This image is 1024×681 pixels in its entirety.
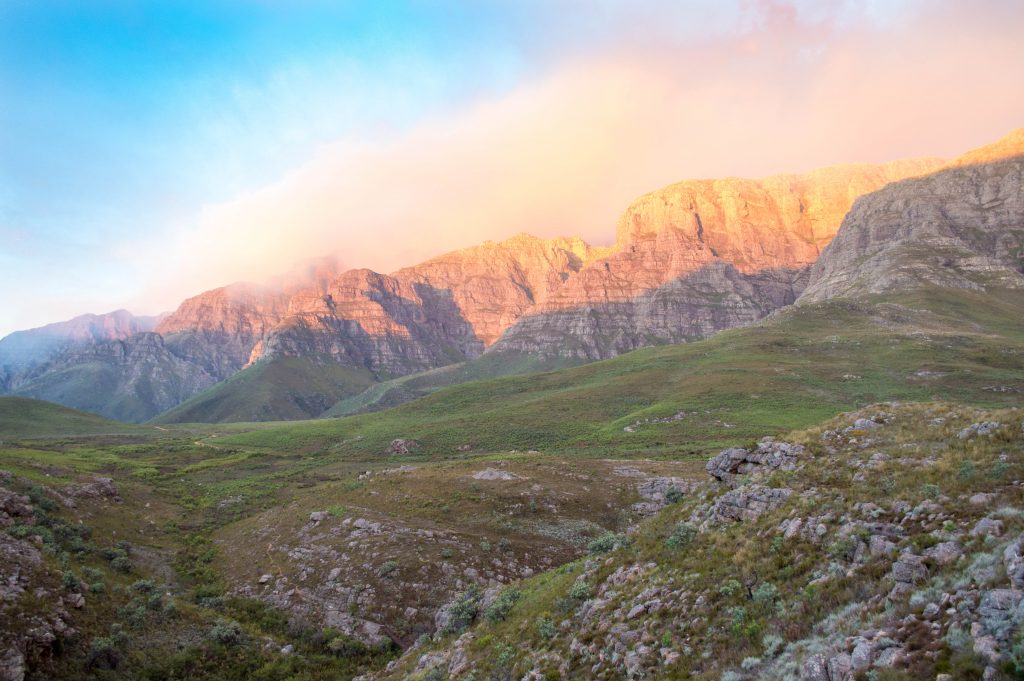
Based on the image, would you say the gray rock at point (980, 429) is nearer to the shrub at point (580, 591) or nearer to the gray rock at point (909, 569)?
the gray rock at point (909, 569)

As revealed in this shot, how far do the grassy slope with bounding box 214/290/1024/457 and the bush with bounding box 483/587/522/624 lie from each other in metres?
48.0

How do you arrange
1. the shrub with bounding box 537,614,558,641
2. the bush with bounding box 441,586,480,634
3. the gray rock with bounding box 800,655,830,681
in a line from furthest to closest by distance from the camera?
the bush with bounding box 441,586,480,634, the shrub with bounding box 537,614,558,641, the gray rock with bounding box 800,655,830,681

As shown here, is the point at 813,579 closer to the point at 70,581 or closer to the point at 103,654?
the point at 103,654

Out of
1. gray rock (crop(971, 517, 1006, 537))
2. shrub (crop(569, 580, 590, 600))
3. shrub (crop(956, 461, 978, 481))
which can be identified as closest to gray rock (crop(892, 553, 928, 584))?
gray rock (crop(971, 517, 1006, 537))

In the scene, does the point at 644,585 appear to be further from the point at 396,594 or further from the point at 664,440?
the point at 664,440

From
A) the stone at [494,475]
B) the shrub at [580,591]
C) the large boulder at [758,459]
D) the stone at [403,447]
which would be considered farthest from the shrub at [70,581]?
the stone at [403,447]

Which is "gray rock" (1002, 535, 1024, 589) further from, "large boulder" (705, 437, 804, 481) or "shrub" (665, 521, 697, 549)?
"large boulder" (705, 437, 804, 481)

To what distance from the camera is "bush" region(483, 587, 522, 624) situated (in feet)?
63.1

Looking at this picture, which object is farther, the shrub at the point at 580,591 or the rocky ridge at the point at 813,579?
the shrub at the point at 580,591

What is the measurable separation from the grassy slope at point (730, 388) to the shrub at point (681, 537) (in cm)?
4854

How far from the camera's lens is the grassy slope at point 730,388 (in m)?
85.9

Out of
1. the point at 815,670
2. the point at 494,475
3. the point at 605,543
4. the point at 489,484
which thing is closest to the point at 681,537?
the point at 605,543

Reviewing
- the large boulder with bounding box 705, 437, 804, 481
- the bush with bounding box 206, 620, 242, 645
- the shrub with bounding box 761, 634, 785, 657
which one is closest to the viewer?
the shrub with bounding box 761, 634, 785, 657

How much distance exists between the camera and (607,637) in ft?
47.0
